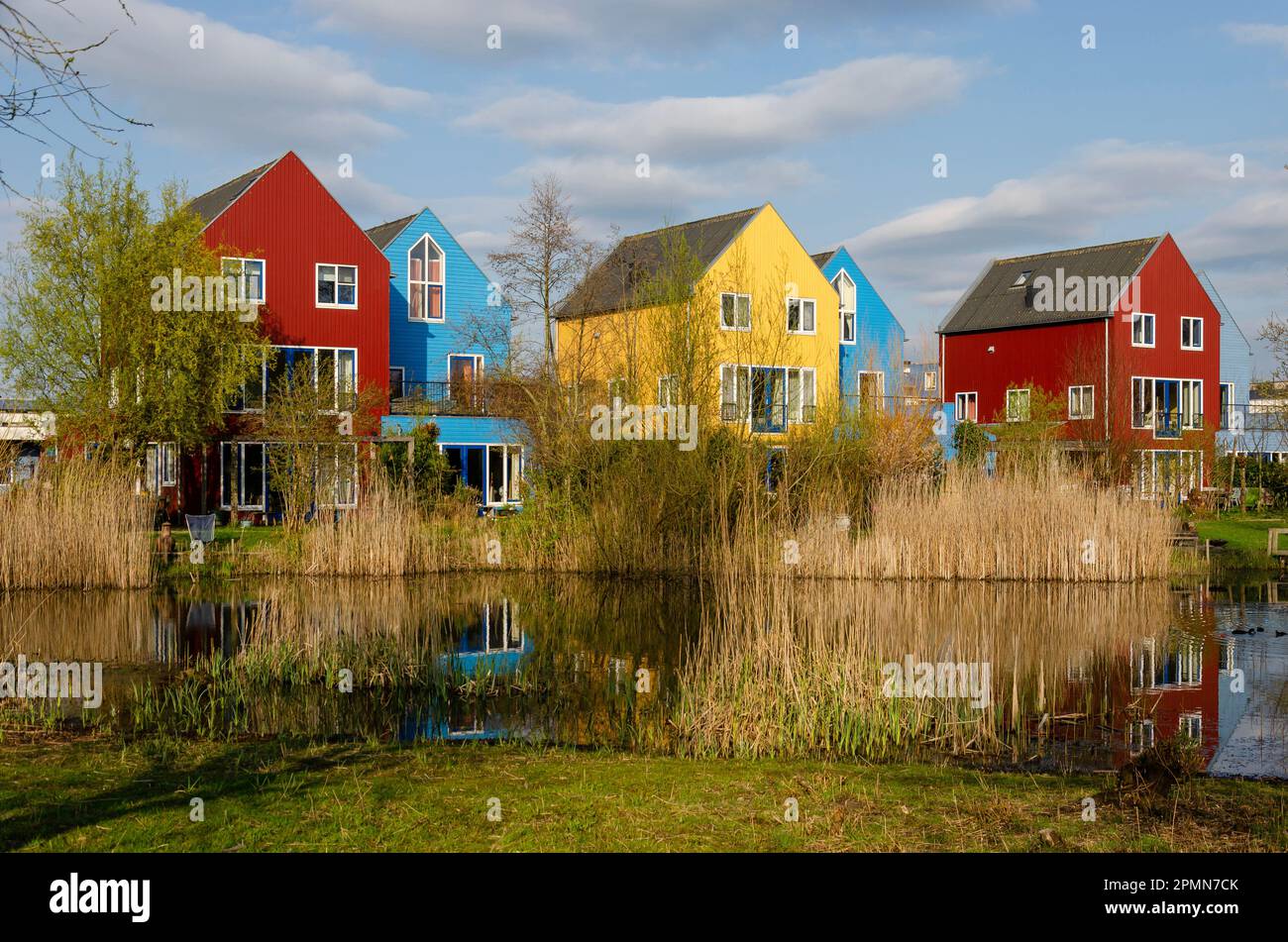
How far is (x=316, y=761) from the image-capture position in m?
7.88

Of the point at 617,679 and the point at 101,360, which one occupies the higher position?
the point at 101,360

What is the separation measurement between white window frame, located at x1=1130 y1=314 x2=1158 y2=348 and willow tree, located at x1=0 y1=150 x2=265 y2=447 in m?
33.0

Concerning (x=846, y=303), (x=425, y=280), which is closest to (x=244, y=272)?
(x=425, y=280)

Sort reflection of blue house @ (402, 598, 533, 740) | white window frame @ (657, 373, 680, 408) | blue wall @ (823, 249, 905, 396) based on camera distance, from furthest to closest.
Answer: blue wall @ (823, 249, 905, 396), white window frame @ (657, 373, 680, 408), reflection of blue house @ (402, 598, 533, 740)

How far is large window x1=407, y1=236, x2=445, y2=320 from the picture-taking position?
1593 inches

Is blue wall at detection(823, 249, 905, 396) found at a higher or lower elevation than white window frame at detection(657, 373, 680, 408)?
higher

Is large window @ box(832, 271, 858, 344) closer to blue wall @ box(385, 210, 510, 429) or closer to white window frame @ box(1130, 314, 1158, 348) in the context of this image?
white window frame @ box(1130, 314, 1158, 348)
